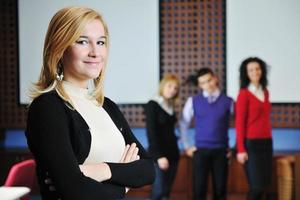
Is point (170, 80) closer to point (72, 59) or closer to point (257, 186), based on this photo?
point (257, 186)

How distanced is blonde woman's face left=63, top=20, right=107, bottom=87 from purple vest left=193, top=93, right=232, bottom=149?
9.54ft

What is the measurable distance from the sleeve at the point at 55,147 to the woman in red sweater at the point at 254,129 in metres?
2.86

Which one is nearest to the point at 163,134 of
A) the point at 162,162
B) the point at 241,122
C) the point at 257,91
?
the point at 162,162

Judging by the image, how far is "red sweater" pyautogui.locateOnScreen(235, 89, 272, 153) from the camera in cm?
399

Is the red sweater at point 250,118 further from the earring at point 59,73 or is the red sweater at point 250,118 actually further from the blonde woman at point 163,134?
the earring at point 59,73

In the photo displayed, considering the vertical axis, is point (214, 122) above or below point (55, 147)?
below

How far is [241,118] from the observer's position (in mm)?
4012

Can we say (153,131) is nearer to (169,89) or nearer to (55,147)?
(169,89)

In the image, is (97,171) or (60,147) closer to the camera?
(60,147)

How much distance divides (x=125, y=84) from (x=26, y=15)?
1431 millimetres

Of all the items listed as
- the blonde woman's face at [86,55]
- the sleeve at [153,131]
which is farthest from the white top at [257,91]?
the blonde woman's face at [86,55]

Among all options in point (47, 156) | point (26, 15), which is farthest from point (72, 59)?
point (26, 15)

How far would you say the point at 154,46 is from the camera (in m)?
5.57

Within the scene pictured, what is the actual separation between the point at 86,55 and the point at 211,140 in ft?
9.78
